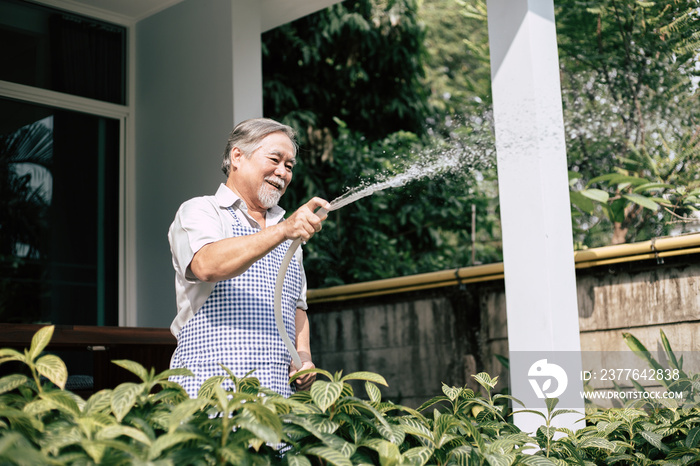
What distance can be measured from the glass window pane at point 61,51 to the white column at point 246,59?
0.86 m

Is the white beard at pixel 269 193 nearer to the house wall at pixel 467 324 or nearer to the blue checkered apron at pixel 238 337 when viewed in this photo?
the blue checkered apron at pixel 238 337

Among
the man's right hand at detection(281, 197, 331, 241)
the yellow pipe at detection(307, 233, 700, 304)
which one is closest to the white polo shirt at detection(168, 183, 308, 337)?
the man's right hand at detection(281, 197, 331, 241)

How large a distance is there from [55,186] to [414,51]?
12.1 feet

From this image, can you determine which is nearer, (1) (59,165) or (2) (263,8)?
(2) (263,8)

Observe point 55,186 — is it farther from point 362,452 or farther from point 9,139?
point 362,452

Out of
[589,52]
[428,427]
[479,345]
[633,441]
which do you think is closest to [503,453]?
[428,427]

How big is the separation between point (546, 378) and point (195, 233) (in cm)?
118

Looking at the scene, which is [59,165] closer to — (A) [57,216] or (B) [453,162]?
(A) [57,216]

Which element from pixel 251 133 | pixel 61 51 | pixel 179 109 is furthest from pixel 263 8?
pixel 251 133

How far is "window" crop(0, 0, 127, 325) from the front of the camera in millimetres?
3789

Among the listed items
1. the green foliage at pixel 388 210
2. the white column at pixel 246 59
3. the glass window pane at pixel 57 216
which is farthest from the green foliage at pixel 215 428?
the green foliage at pixel 388 210

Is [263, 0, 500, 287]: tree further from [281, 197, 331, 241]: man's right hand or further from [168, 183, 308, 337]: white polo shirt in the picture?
[281, 197, 331, 241]: man's right hand

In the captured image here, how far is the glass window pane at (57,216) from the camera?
3.80 meters

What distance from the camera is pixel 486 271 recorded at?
3.89 metres
